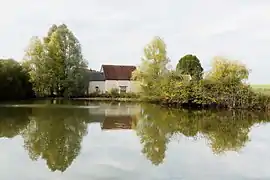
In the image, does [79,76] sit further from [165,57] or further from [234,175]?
[234,175]

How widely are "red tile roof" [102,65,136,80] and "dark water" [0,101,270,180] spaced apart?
38125 millimetres

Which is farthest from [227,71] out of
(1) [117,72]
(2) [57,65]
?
(1) [117,72]

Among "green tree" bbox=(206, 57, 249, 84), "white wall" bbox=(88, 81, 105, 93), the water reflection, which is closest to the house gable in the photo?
"white wall" bbox=(88, 81, 105, 93)

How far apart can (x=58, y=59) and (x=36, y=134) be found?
33.5 m

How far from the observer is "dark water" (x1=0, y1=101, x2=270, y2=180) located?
8234 mm

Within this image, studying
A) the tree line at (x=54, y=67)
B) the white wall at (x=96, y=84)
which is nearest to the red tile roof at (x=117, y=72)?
the white wall at (x=96, y=84)

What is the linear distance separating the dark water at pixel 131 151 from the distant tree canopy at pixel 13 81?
22.8 metres

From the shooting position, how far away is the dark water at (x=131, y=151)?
823 centimetres

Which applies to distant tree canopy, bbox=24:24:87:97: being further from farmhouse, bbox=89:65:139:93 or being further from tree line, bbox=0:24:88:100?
farmhouse, bbox=89:65:139:93

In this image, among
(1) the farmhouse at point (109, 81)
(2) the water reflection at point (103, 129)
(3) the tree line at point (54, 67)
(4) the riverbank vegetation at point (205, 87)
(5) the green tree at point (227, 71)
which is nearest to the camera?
(2) the water reflection at point (103, 129)

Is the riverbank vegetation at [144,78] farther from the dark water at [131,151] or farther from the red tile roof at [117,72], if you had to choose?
the dark water at [131,151]

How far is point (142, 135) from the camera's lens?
1445cm

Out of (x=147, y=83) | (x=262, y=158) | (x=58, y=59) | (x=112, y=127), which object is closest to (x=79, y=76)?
(x=58, y=59)

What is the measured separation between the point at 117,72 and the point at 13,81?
19.5 meters
